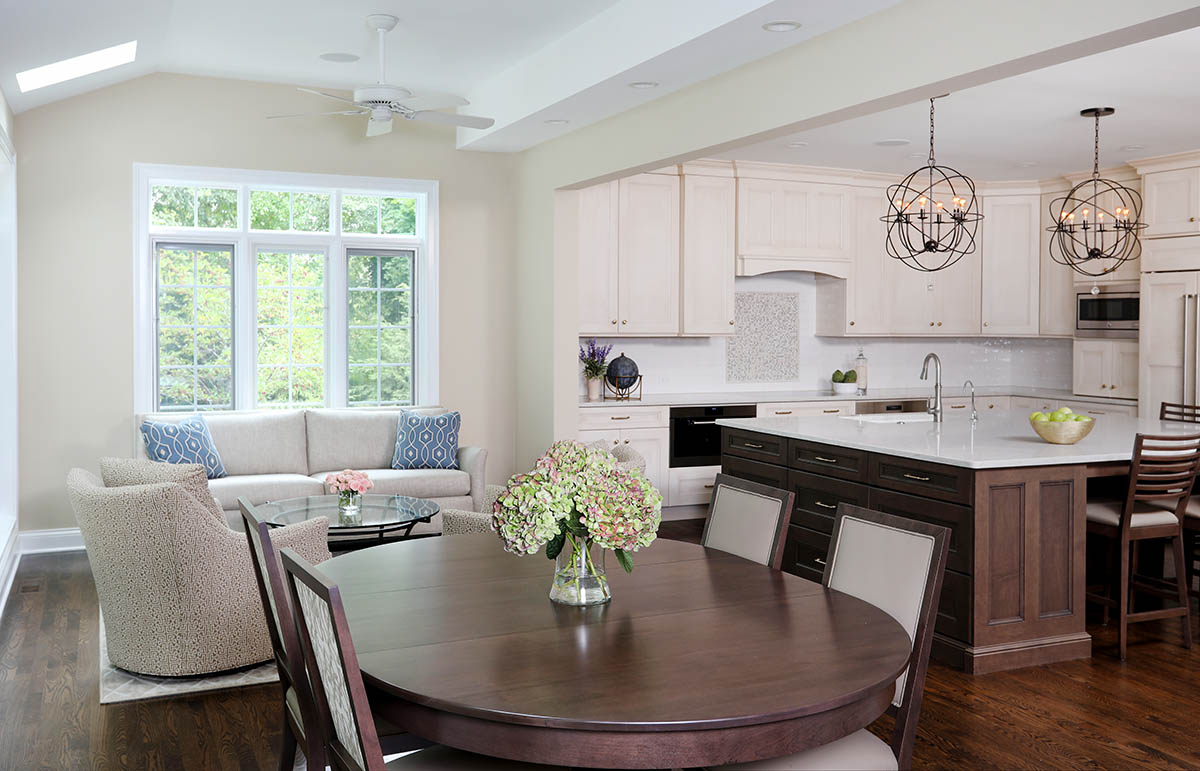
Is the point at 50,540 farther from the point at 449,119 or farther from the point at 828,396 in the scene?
the point at 828,396

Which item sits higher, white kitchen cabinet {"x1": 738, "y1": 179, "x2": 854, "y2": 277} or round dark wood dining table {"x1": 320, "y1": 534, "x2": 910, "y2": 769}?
white kitchen cabinet {"x1": 738, "y1": 179, "x2": 854, "y2": 277}

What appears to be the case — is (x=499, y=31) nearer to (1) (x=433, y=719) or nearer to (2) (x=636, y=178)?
(2) (x=636, y=178)

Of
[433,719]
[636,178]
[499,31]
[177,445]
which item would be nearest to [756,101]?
[499,31]

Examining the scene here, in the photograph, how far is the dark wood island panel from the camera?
155 inches

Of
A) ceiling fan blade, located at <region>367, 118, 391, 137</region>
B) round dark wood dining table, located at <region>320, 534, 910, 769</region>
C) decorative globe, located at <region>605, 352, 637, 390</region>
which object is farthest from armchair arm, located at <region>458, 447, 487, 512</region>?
round dark wood dining table, located at <region>320, 534, 910, 769</region>

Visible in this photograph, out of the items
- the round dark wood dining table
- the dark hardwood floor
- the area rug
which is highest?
the round dark wood dining table

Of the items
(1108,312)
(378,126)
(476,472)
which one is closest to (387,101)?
(378,126)

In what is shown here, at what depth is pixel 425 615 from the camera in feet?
7.34

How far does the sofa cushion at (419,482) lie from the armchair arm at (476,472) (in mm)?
39

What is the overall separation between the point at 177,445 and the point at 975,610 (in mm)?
4344

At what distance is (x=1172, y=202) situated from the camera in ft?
22.7

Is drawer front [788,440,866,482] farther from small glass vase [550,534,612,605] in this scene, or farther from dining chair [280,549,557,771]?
dining chair [280,549,557,771]

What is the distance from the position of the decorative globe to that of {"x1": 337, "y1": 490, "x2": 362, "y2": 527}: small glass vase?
2732 millimetres

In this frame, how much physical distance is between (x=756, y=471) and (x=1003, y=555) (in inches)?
58.9
